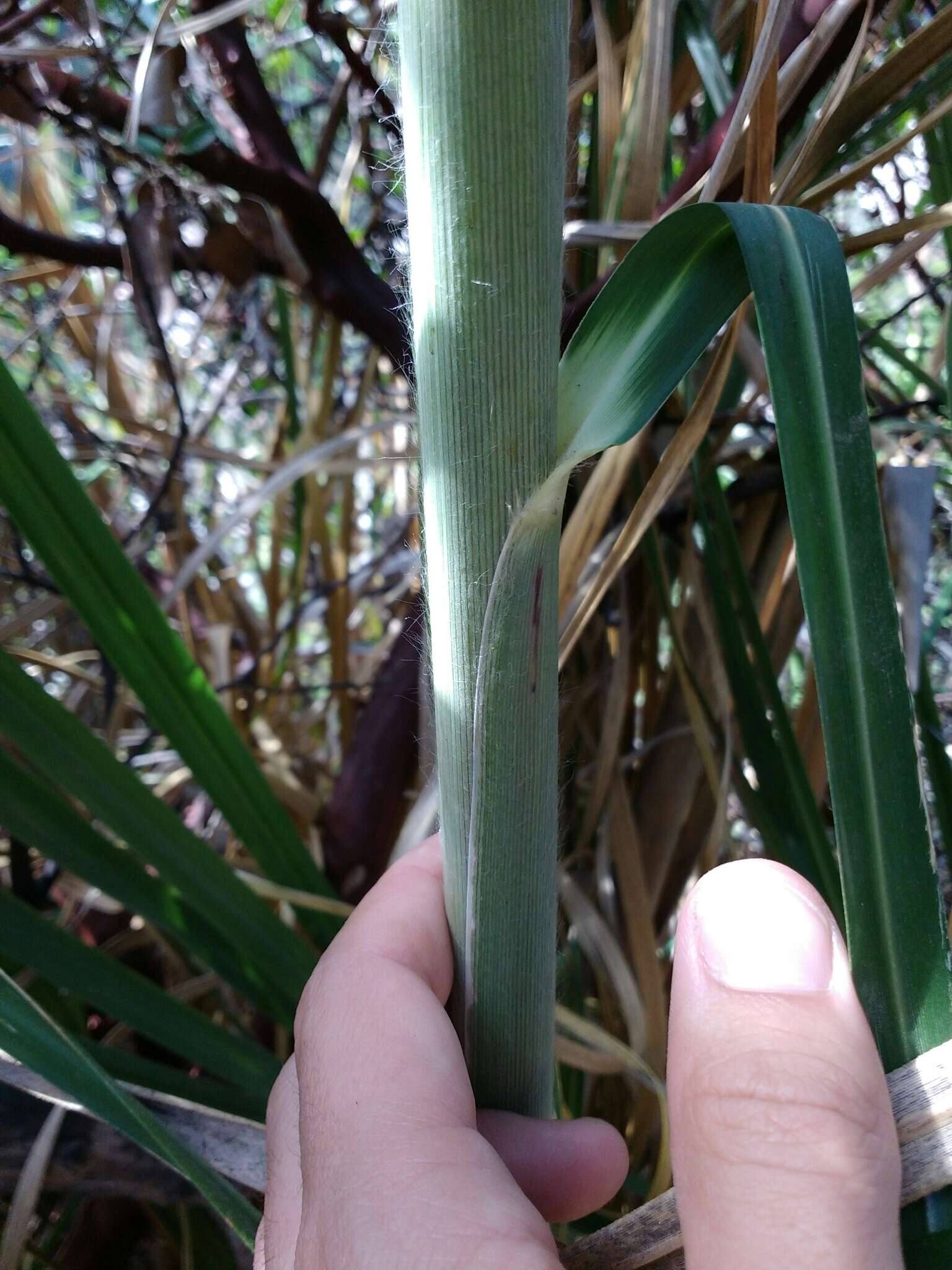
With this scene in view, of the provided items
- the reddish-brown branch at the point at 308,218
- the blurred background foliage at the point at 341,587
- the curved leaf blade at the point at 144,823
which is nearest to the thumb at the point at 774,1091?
the blurred background foliage at the point at 341,587

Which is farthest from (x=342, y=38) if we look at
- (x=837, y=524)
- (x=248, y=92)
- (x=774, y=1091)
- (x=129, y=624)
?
(x=774, y=1091)

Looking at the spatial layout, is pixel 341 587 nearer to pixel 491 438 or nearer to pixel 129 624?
pixel 129 624

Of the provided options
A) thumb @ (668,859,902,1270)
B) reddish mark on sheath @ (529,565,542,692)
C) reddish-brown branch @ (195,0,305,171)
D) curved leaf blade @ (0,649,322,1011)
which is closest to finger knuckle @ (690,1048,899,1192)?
thumb @ (668,859,902,1270)

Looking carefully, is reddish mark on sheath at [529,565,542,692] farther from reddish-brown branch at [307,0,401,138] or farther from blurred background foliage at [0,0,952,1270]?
reddish-brown branch at [307,0,401,138]

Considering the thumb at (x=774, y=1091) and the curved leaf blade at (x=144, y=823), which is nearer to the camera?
the thumb at (x=774, y=1091)

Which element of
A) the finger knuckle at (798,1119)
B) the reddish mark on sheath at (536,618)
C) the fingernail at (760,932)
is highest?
the reddish mark on sheath at (536,618)

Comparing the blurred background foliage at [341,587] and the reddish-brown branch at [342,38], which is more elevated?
the reddish-brown branch at [342,38]

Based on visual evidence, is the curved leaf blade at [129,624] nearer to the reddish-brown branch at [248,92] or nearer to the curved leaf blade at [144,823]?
the curved leaf blade at [144,823]
